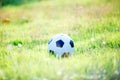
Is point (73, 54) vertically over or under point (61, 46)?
under

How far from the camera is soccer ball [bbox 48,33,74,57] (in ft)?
24.0

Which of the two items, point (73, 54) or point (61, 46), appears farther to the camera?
point (73, 54)

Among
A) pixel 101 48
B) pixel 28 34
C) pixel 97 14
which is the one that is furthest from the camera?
pixel 97 14

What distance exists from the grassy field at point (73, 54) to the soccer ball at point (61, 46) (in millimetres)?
166

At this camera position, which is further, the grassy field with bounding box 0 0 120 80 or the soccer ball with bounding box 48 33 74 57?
the soccer ball with bounding box 48 33 74 57

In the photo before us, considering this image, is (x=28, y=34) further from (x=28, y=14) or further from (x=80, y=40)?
(x=28, y=14)

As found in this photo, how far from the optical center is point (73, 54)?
7.50 meters

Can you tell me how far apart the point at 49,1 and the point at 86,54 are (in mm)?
13810

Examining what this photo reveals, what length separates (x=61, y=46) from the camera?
7.38 meters

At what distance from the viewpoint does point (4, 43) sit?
9.44m

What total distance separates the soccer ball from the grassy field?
0.17 metres

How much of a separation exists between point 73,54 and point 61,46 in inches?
13.1

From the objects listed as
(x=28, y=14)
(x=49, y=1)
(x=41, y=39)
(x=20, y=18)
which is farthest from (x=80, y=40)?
(x=49, y=1)

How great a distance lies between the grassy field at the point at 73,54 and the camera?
5.91 meters
